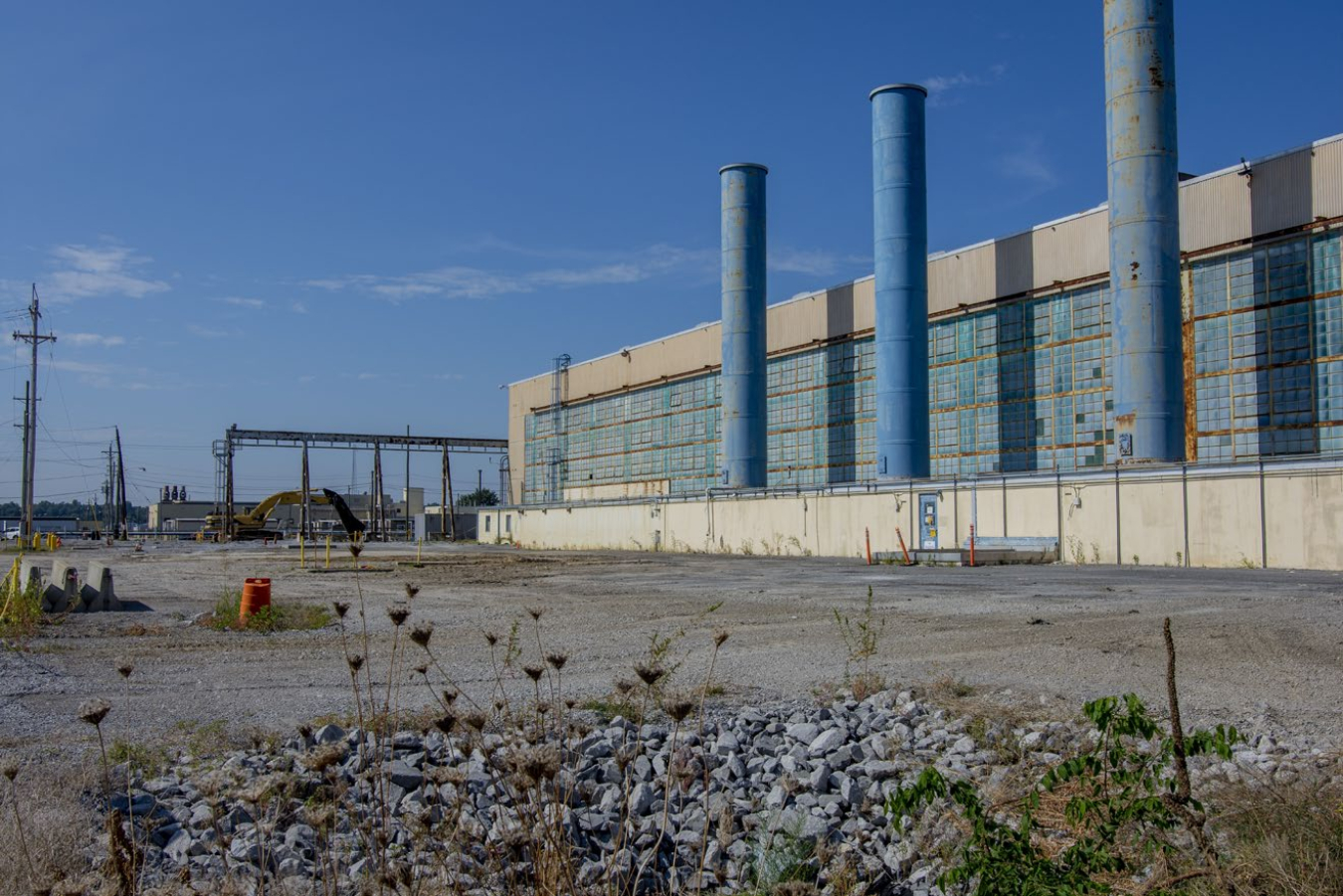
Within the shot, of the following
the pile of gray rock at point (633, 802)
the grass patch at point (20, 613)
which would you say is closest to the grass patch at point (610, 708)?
the pile of gray rock at point (633, 802)

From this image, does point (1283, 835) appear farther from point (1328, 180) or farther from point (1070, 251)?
point (1070, 251)

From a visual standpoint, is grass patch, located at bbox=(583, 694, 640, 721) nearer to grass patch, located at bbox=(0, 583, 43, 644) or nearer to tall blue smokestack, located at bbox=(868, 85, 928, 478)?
grass patch, located at bbox=(0, 583, 43, 644)

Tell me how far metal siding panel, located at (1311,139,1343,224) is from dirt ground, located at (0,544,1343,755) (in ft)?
37.7

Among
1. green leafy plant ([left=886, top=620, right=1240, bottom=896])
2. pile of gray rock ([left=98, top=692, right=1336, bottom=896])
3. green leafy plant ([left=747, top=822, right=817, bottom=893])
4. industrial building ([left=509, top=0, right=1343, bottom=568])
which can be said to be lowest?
green leafy plant ([left=747, top=822, right=817, bottom=893])

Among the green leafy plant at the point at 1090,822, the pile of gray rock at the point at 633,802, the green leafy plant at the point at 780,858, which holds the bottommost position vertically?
Answer: the green leafy plant at the point at 780,858

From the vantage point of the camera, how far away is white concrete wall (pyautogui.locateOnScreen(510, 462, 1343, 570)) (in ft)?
84.7

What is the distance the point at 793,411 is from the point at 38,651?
38.7m

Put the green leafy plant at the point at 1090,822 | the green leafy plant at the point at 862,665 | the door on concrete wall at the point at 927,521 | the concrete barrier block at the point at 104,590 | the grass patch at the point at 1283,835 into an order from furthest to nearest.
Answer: the door on concrete wall at the point at 927,521 < the concrete barrier block at the point at 104,590 < the green leafy plant at the point at 862,665 < the grass patch at the point at 1283,835 < the green leafy plant at the point at 1090,822

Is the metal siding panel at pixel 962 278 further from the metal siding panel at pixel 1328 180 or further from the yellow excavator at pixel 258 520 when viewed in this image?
the yellow excavator at pixel 258 520

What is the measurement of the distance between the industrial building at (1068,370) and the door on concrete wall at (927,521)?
0.05 meters

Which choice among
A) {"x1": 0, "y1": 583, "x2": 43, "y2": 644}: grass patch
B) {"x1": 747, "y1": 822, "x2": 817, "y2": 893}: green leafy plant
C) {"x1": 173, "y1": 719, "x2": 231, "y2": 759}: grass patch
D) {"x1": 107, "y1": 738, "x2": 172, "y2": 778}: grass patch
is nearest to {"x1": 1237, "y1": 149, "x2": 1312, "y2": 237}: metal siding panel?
{"x1": 747, "y1": 822, "x2": 817, "y2": 893}: green leafy plant

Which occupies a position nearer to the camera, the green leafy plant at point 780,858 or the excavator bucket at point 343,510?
the green leafy plant at point 780,858

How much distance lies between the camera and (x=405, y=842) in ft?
16.5

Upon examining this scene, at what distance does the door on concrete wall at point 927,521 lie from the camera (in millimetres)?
35188
